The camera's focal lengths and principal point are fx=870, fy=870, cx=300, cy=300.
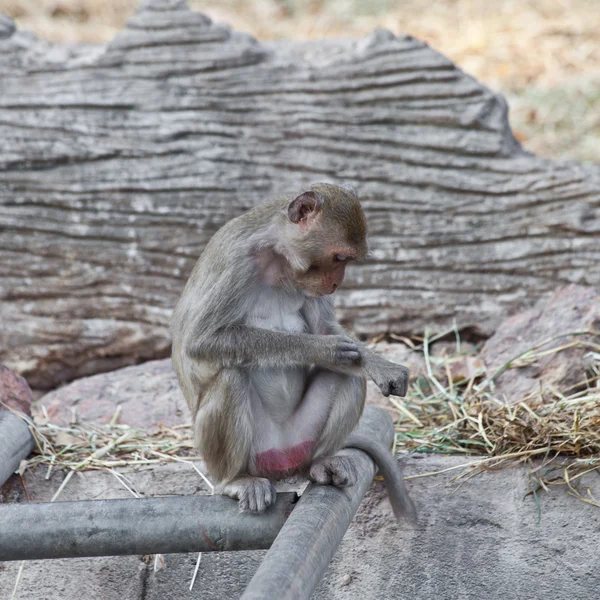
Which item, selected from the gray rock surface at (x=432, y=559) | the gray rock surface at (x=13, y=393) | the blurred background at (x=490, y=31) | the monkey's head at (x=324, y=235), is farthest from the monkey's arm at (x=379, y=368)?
the blurred background at (x=490, y=31)

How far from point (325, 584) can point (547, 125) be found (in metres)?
6.28

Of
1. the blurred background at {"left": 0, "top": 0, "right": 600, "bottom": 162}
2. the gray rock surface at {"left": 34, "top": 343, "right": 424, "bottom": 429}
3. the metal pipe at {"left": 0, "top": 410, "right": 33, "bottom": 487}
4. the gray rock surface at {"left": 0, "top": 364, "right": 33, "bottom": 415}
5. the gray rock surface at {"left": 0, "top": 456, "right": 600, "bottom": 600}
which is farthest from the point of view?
the blurred background at {"left": 0, "top": 0, "right": 600, "bottom": 162}

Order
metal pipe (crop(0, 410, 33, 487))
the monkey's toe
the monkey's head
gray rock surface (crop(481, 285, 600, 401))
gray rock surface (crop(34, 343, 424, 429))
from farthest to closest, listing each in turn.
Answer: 1. gray rock surface (crop(34, 343, 424, 429))
2. gray rock surface (crop(481, 285, 600, 401))
3. metal pipe (crop(0, 410, 33, 487))
4. the monkey's head
5. the monkey's toe

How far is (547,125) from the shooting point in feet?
28.8

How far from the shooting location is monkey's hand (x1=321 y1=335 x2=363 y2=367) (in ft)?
11.5

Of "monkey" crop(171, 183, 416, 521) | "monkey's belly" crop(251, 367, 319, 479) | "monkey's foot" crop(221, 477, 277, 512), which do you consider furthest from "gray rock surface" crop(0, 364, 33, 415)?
"monkey's foot" crop(221, 477, 277, 512)

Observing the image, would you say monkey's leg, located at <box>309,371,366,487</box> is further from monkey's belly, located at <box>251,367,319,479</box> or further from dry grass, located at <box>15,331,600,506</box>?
dry grass, located at <box>15,331,600,506</box>

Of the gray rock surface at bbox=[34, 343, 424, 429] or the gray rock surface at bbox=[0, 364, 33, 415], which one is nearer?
the gray rock surface at bbox=[0, 364, 33, 415]

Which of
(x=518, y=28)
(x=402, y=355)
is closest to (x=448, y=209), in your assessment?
(x=402, y=355)

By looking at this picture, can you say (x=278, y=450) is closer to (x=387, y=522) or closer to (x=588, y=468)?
(x=387, y=522)

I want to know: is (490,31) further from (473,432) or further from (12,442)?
(12,442)

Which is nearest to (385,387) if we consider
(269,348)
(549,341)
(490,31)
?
(269,348)

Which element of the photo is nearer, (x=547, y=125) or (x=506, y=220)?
(x=506, y=220)

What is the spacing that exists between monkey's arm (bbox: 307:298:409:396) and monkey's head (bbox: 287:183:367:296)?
29 centimetres
